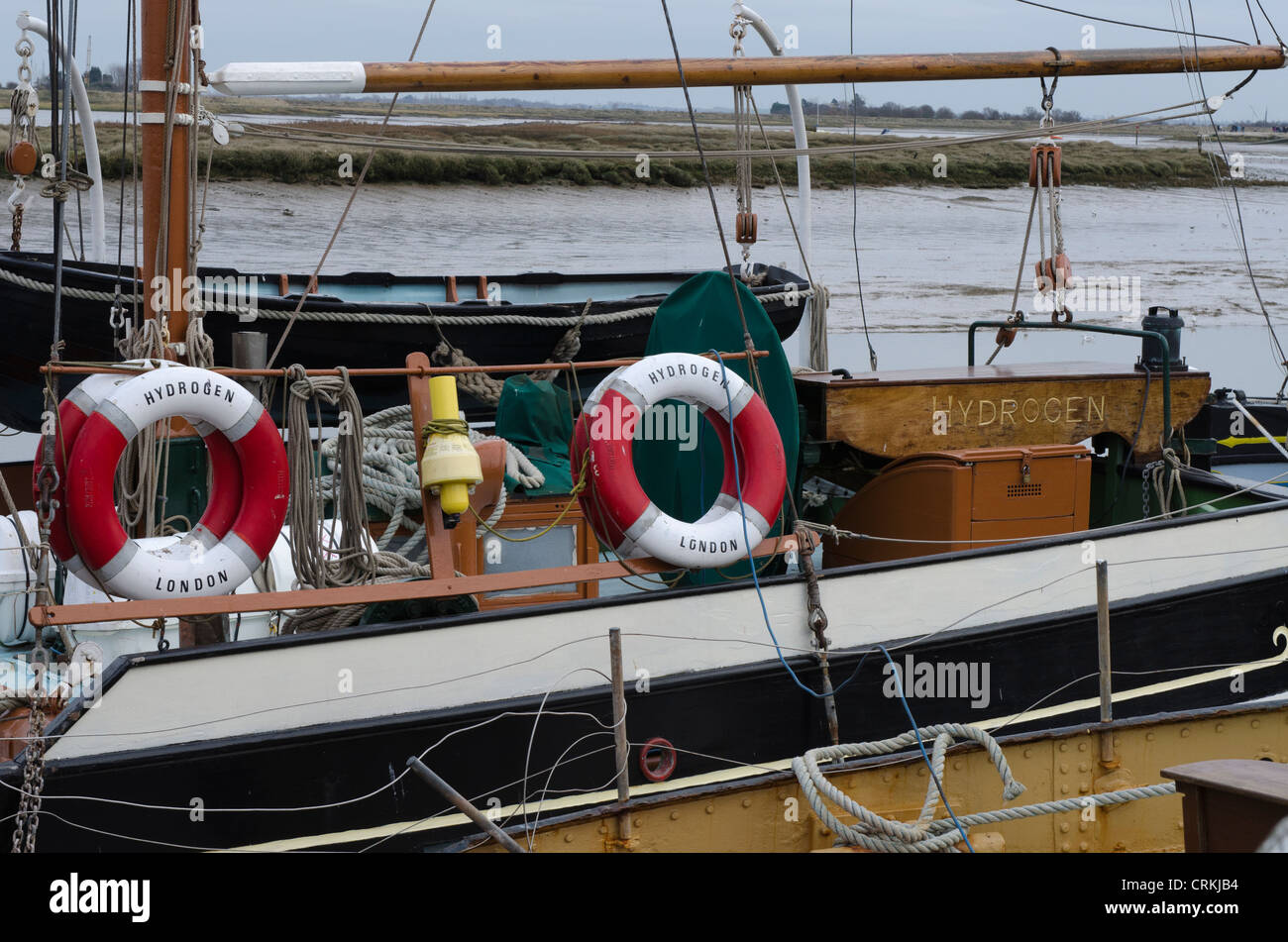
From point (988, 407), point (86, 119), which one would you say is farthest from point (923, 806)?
point (86, 119)

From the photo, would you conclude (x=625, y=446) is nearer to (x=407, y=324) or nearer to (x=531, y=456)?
(x=531, y=456)

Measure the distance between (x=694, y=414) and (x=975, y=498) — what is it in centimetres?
142

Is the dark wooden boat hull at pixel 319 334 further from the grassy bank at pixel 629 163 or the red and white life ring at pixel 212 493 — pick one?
the grassy bank at pixel 629 163

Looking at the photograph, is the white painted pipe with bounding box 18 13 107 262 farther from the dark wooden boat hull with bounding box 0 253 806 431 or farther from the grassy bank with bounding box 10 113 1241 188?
the grassy bank with bounding box 10 113 1241 188

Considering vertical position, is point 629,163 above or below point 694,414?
above

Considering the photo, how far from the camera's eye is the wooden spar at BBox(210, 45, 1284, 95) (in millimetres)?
6594

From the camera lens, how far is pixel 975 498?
661 centimetres

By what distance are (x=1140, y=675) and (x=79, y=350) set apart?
761 centimetres

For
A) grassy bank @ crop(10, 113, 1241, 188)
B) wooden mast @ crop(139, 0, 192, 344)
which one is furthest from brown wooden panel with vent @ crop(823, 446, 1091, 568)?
grassy bank @ crop(10, 113, 1241, 188)

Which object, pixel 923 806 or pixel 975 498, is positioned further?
pixel 975 498

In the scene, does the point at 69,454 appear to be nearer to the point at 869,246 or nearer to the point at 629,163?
the point at 869,246

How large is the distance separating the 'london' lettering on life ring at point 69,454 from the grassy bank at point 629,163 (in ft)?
82.4

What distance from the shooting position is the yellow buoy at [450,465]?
5.15m
